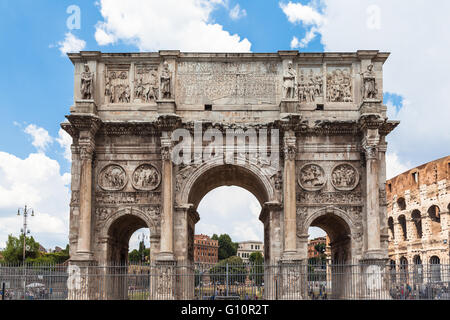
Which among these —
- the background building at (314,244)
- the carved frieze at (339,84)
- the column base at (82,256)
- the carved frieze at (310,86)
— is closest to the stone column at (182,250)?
the column base at (82,256)

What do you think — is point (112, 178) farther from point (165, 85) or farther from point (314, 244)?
point (314, 244)

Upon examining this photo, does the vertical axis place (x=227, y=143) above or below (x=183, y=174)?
above

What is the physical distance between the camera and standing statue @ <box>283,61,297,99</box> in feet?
→ 62.8

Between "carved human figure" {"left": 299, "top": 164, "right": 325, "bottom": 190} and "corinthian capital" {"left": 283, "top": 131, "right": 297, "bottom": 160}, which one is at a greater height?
"corinthian capital" {"left": 283, "top": 131, "right": 297, "bottom": 160}

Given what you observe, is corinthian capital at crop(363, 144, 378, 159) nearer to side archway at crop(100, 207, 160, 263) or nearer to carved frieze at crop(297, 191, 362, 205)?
carved frieze at crop(297, 191, 362, 205)

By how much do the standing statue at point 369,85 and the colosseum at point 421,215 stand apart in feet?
47.3

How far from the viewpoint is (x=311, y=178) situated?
→ 1933cm

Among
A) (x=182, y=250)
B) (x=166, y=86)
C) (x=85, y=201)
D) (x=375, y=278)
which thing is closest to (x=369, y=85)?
(x=375, y=278)

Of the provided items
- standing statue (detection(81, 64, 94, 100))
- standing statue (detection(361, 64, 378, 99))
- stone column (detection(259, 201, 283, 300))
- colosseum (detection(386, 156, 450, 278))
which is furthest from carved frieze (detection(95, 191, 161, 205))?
colosseum (detection(386, 156, 450, 278))

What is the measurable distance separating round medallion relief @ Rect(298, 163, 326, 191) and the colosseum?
1354 centimetres

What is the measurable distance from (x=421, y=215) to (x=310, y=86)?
58.6 ft

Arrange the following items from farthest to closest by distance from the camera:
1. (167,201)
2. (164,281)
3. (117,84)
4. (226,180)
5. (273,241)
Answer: (226,180), (117,84), (273,241), (167,201), (164,281)

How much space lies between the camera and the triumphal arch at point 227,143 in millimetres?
18672

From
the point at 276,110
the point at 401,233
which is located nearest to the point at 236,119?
the point at 276,110
